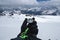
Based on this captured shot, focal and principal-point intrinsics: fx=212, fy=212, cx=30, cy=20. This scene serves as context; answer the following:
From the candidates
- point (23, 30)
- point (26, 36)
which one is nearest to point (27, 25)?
point (23, 30)

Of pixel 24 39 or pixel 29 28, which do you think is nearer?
pixel 24 39

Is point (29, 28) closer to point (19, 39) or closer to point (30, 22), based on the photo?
point (30, 22)

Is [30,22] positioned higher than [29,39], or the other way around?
[30,22]

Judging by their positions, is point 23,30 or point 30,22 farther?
point 23,30

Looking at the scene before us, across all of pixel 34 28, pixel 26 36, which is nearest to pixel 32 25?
pixel 34 28

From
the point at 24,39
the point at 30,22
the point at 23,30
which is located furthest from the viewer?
the point at 23,30

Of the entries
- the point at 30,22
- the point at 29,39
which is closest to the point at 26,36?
the point at 29,39

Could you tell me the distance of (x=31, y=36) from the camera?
429 inches

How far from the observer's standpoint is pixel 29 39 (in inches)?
420

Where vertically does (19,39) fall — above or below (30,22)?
below

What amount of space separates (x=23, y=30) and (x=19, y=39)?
148cm

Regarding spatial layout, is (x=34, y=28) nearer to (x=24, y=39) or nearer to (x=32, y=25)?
(x=32, y=25)

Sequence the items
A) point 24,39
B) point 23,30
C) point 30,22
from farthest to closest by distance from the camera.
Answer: point 23,30
point 30,22
point 24,39

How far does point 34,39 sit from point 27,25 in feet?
4.42
